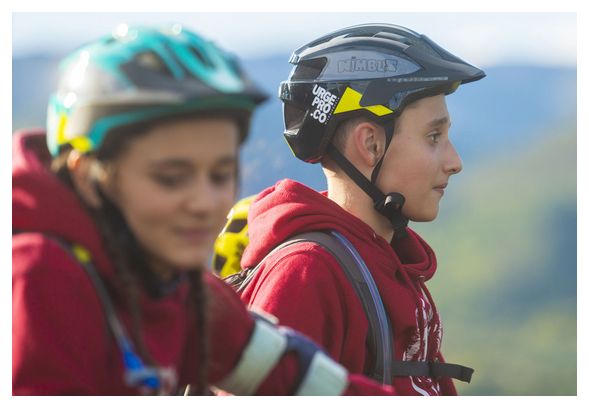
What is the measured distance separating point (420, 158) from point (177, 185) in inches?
92.5

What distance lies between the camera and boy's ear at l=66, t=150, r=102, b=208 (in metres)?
3.44

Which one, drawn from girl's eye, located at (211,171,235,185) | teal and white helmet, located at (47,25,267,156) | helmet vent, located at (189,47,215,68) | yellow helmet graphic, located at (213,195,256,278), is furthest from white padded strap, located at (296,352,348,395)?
yellow helmet graphic, located at (213,195,256,278)

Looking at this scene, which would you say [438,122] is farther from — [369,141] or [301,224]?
[301,224]

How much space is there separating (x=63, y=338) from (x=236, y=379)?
787 mm

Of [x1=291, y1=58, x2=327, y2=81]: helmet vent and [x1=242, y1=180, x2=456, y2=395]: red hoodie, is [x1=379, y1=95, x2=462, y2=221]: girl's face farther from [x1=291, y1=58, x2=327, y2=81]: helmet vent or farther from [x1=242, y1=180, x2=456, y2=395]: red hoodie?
[x1=291, y1=58, x2=327, y2=81]: helmet vent

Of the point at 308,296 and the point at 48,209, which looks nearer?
the point at 48,209

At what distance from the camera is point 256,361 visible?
384cm

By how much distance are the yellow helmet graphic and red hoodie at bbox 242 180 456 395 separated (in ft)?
1.53

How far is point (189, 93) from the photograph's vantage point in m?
3.30

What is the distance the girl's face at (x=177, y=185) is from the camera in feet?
11.0

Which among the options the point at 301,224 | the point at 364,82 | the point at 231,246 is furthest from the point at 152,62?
the point at 231,246

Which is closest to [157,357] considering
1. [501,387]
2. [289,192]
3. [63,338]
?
[63,338]

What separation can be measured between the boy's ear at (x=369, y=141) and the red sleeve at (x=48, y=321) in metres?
2.53

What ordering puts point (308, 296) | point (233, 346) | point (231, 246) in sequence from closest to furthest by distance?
point (233, 346), point (308, 296), point (231, 246)
